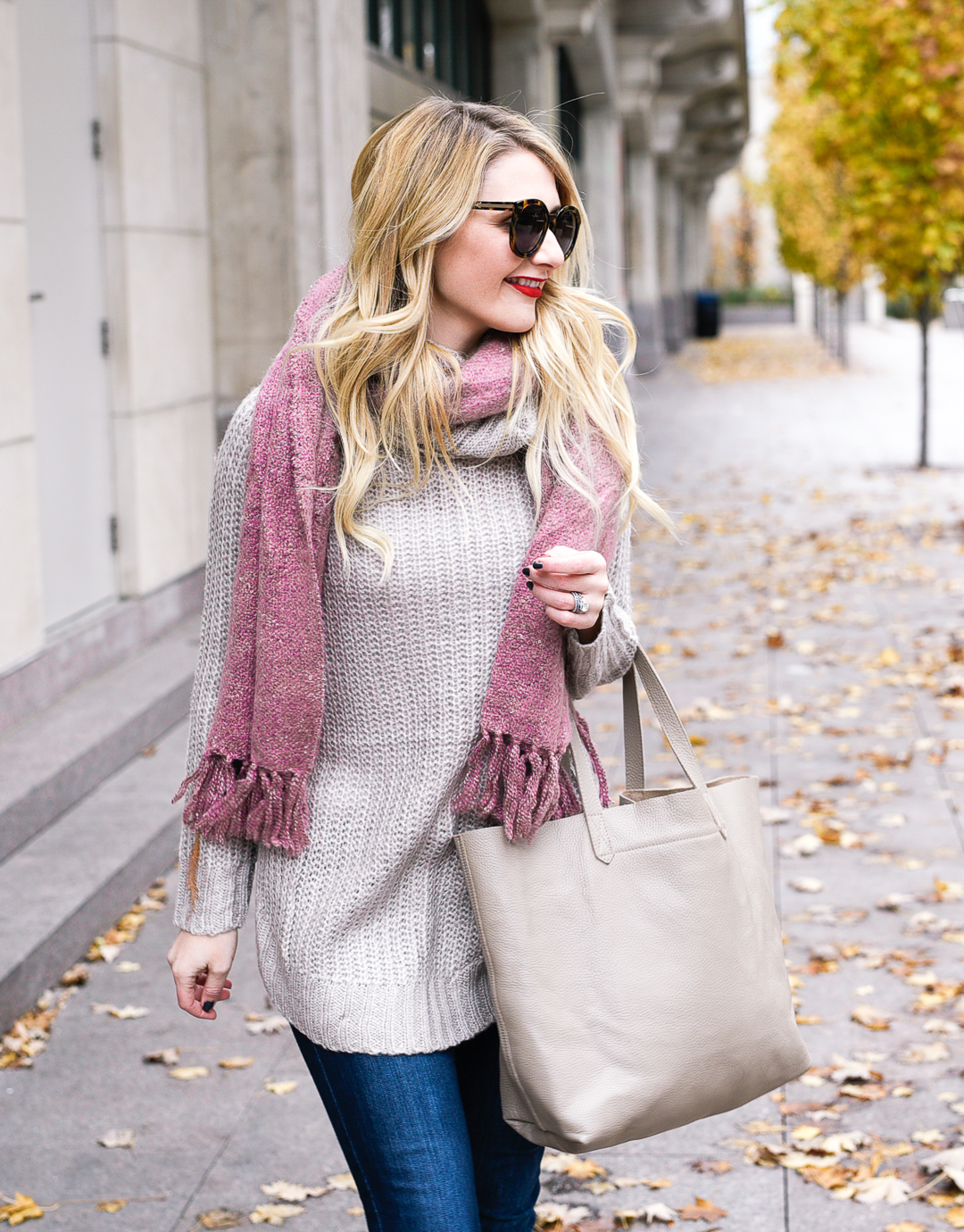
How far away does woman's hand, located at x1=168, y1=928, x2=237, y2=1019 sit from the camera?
2031 mm

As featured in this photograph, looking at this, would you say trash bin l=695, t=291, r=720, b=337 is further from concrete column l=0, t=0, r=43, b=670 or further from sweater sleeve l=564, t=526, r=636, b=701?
sweater sleeve l=564, t=526, r=636, b=701

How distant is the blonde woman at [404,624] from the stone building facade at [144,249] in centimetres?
303

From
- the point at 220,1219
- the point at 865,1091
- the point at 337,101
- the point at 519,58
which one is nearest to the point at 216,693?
the point at 220,1219

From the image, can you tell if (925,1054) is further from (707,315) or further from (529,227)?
(707,315)

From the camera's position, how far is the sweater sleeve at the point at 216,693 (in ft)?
6.66

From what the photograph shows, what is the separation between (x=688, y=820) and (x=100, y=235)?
5911mm

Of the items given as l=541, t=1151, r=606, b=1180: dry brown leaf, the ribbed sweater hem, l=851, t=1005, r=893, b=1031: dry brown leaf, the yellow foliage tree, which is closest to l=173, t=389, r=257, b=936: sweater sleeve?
the ribbed sweater hem

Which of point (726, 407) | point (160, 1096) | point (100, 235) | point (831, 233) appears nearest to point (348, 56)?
point (100, 235)

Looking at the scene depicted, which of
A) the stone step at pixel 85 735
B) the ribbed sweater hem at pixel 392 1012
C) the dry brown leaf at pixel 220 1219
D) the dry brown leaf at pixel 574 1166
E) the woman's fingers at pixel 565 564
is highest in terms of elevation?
the woman's fingers at pixel 565 564

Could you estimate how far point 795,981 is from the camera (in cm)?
430

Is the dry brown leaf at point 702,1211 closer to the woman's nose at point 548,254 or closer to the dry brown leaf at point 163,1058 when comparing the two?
the dry brown leaf at point 163,1058

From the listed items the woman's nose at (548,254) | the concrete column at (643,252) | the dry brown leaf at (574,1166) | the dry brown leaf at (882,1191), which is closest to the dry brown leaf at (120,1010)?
the dry brown leaf at (574,1166)

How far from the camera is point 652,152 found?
109 ft

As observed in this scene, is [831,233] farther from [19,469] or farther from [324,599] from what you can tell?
[324,599]
